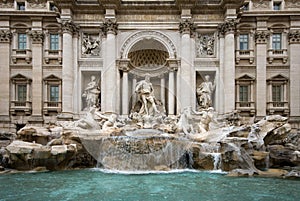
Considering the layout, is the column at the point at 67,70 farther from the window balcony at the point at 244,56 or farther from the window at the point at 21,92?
the window balcony at the point at 244,56

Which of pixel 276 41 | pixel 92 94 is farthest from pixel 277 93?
pixel 92 94

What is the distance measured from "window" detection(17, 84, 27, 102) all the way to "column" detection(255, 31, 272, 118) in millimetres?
17595

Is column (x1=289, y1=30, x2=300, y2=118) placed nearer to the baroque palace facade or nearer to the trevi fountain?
the baroque palace facade

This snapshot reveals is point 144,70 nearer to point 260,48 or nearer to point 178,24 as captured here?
point 178,24

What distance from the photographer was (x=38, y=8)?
894 inches

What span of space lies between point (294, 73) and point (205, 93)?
708 cm

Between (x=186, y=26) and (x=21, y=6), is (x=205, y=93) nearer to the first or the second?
(x=186, y=26)

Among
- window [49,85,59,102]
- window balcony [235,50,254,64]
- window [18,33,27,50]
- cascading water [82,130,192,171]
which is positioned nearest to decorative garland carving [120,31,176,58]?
window balcony [235,50,254,64]

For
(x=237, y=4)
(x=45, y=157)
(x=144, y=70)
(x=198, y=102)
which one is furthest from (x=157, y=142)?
(x=237, y=4)

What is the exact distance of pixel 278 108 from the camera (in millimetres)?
22203

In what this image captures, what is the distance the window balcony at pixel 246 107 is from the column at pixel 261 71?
1.18 ft

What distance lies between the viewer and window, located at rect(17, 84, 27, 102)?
22625 mm

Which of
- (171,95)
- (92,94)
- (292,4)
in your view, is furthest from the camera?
(292,4)

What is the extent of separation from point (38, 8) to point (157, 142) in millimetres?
15327
